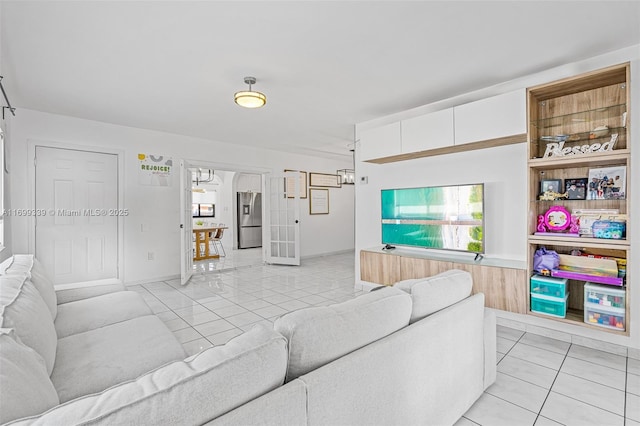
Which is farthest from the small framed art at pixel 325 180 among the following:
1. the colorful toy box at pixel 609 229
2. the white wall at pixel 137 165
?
the colorful toy box at pixel 609 229

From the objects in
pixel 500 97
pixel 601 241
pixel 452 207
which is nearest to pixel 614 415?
pixel 601 241

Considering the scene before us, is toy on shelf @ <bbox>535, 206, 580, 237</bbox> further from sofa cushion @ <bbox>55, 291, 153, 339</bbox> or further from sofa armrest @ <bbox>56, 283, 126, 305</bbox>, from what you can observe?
sofa armrest @ <bbox>56, 283, 126, 305</bbox>

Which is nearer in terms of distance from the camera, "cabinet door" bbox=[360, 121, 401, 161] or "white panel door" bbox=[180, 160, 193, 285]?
"cabinet door" bbox=[360, 121, 401, 161]

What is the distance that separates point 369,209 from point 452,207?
1.27 meters

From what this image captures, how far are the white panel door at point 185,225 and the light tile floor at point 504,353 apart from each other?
23 cm

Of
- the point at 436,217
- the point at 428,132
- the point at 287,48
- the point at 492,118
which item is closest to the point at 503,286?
the point at 436,217

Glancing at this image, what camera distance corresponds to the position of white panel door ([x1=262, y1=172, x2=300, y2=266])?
6570mm

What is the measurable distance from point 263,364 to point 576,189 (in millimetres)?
3166

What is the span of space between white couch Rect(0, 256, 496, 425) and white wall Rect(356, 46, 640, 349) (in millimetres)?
1506

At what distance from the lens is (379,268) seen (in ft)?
13.2

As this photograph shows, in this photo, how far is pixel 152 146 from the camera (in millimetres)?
5031

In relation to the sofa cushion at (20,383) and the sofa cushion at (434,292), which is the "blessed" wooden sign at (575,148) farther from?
the sofa cushion at (20,383)

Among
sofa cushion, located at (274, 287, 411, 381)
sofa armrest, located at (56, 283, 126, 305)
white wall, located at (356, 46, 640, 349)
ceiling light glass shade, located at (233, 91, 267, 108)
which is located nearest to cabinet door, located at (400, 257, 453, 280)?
white wall, located at (356, 46, 640, 349)

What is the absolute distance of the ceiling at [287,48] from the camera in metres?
2.08
